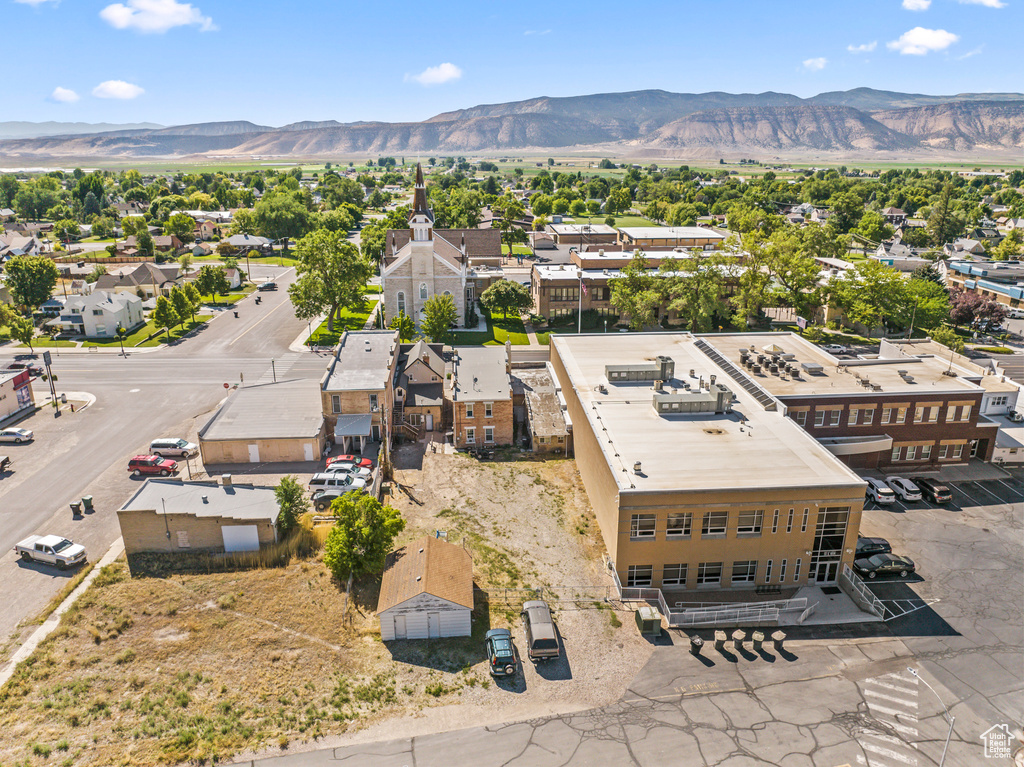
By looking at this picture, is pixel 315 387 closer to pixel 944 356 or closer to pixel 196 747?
pixel 196 747

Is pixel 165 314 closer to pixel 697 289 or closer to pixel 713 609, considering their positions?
pixel 697 289

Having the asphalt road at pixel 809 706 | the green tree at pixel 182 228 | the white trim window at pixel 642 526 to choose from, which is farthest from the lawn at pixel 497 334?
the green tree at pixel 182 228

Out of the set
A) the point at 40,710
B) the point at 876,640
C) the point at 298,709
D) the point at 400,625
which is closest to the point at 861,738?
the point at 876,640

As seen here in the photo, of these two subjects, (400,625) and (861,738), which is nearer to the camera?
(861,738)

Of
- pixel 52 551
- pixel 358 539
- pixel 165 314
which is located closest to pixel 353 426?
pixel 358 539

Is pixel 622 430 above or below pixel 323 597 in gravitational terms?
above

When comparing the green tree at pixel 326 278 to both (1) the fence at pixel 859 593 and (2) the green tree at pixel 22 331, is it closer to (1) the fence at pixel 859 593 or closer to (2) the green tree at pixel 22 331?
(2) the green tree at pixel 22 331
